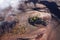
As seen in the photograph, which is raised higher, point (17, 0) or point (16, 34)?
point (17, 0)

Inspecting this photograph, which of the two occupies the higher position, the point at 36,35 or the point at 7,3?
the point at 7,3

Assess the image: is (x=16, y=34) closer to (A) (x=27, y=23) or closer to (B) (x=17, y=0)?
(A) (x=27, y=23)

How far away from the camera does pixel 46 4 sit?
135cm

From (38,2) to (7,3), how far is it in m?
0.28

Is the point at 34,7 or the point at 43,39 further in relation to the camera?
the point at 34,7

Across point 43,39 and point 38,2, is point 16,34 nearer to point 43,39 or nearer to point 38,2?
point 43,39

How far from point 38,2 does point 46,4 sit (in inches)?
3.0

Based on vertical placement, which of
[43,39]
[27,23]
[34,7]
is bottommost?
[43,39]

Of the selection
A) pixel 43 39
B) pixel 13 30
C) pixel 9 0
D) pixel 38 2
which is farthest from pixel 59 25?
pixel 9 0

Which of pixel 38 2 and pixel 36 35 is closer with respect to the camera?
pixel 36 35

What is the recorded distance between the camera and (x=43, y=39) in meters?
1.22

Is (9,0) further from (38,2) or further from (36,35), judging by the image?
(36,35)

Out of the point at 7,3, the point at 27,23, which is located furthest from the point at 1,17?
the point at 27,23

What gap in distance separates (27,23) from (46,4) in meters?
0.25
